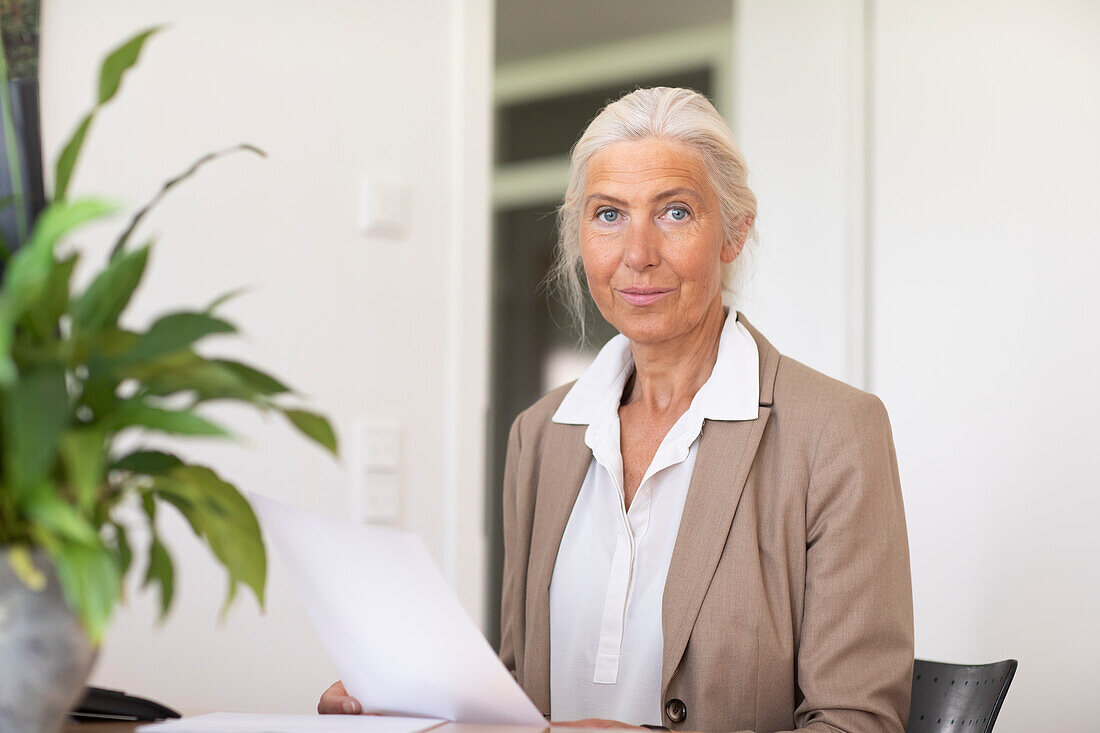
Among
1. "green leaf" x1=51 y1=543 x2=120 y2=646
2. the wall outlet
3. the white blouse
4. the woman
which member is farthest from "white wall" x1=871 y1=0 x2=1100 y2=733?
"green leaf" x1=51 y1=543 x2=120 y2=646

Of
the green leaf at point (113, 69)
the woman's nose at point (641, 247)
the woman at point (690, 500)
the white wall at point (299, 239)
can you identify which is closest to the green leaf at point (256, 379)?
the green leaf at point (113, 69)

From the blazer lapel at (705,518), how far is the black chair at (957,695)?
321mm

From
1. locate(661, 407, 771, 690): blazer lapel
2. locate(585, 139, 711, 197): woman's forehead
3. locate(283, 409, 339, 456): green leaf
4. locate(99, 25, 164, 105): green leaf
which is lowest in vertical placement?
locate(661, 407, 771, 690): blazer lapel

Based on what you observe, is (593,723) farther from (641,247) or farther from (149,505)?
(641,247)

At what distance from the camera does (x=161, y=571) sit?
0.90 m

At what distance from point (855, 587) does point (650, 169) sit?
0.71 m

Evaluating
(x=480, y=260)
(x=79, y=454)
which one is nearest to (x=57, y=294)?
(x=79, y=454)

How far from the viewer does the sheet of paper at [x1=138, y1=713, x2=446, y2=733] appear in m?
1.04

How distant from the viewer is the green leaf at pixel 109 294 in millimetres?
818

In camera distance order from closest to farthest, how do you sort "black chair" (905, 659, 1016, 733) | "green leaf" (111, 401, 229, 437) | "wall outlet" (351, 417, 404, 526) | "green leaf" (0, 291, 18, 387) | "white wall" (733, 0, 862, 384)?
"green leaf" (0, 291, 18, 387) < "green leaf" (111, 401, 229, 437) < "black chair" (905, 659, 1016, 733) < "wall outlet" (351, 417, 404, 526) < "white wall" (733, 0, 862, 384)

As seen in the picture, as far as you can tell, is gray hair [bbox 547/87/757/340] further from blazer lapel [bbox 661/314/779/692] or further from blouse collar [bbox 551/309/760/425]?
blazer lapel [bbox 661/314/779/692]

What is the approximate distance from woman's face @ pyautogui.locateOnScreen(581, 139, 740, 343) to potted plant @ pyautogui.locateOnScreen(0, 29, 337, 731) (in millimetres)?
978

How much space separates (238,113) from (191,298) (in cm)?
42

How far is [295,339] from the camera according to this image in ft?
8.30
